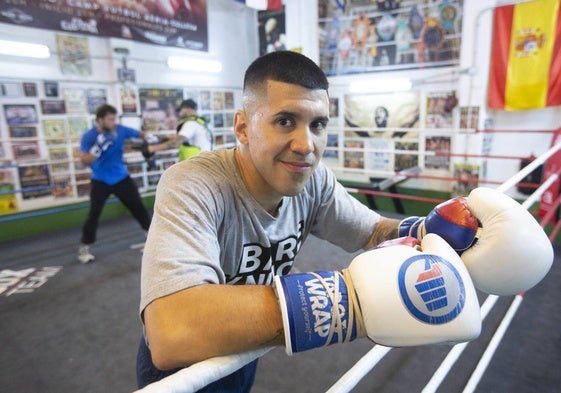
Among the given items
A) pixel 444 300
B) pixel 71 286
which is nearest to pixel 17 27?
pixel 71 286

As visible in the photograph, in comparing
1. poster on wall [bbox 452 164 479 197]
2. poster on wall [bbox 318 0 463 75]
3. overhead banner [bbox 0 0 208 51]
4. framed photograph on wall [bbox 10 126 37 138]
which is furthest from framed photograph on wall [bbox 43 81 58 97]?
poster on wall [bbox 452 164 479 197]

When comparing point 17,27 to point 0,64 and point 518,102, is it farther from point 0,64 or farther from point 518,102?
point 518,102

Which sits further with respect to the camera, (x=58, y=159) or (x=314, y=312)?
(x=58, y=159)

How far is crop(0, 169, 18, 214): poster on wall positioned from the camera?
12.5 ft

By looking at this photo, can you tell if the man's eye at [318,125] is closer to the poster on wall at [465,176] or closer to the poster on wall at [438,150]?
the poster on wall at [465,176]

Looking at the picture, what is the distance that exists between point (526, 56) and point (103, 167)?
4097mm

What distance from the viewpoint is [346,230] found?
Result: 1.28 metres

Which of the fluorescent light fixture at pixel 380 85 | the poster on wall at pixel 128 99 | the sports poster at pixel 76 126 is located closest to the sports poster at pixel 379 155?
the fluorescent light fixture at pixel 380 85

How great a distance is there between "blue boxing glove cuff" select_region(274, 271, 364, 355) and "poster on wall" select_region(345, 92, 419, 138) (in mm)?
4017

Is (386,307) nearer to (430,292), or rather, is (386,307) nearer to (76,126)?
(430,292)

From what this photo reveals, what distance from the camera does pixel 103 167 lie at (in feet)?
10.9

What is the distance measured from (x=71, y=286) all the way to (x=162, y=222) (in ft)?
8.58

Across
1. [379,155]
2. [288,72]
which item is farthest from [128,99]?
[288,72]

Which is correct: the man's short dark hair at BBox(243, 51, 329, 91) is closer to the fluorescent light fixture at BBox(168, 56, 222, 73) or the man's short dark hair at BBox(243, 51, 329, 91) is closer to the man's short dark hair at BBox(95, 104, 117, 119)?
the man's short dark hair at BBox(95, 104, 117, 119)
